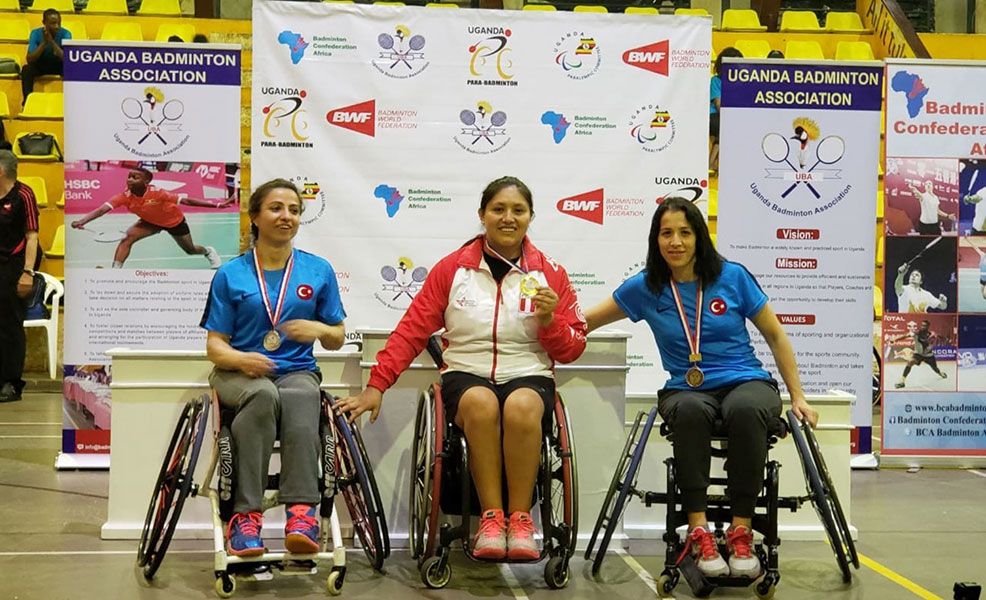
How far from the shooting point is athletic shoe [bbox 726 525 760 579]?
3441 mm

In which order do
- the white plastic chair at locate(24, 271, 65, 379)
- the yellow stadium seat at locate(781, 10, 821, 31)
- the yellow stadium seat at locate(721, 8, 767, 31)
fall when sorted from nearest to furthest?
the white plastic chair at locate(24, 271, 65, 379), the yellow stadium seat at locate(721, 8, 767, 31), the yellow stadium seat at locate(781, 10, 821, 31)

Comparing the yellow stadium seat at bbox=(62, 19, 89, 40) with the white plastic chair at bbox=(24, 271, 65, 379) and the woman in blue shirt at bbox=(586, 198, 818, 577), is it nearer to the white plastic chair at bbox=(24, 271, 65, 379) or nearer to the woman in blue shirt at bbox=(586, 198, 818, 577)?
the white plastic chair at bbox=(24, 271, 65, 379)

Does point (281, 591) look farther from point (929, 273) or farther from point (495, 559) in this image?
point (929, 273)

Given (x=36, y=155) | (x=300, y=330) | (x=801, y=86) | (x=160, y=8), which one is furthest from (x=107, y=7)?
(x=300, y=330)

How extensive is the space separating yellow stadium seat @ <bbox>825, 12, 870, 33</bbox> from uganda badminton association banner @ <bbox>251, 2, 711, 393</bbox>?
7046 millimetres

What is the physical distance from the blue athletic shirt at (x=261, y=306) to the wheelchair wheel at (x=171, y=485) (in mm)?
243

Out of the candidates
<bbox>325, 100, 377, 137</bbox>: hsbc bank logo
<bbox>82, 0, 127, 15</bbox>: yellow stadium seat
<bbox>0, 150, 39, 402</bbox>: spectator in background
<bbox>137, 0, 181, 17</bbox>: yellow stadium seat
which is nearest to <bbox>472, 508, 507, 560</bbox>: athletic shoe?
<bbox>325, 100, 377, 137</bbox>: hsbc bank logo

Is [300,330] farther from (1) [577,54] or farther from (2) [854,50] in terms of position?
(2) [854,50]

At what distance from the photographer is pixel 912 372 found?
5.72 m

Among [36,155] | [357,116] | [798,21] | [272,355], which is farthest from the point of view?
[798,21]

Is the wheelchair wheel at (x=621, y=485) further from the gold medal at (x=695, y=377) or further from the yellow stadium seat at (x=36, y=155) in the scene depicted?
the yellow stadium seat at (x=36, y=155)

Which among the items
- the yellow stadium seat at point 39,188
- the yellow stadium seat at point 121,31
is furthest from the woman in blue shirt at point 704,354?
the yellow stadium seat at point 121,31

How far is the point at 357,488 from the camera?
3.70 meters

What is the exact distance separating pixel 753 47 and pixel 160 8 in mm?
5721
